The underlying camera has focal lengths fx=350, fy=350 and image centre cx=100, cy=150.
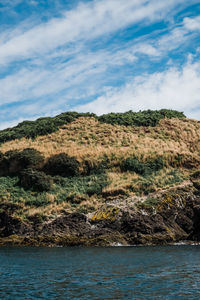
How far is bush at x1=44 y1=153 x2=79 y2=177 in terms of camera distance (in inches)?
1628

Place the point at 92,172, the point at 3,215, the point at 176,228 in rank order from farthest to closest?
the point at 92,172 → the point at 3,215 → the point at 176,228

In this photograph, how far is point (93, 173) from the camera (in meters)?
41.1

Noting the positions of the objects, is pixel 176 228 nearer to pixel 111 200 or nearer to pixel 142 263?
pixel 111 200

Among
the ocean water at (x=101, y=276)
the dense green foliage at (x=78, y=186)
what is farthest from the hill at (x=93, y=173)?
the ocean water at (x=101, y=276)

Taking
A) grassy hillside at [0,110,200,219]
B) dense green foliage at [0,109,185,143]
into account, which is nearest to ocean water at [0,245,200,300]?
grassy hillside at [0,110,200,219]

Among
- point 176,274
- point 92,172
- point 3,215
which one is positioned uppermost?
point 92,172

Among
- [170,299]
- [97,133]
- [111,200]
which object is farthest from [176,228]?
[97,133]

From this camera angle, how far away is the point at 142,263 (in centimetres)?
1647

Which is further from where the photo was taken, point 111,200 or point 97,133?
point 97,133

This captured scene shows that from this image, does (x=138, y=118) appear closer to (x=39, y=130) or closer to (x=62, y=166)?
(x=39, y=130)

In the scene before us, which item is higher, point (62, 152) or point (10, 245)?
point (62, 152)

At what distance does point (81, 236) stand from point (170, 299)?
17.5m

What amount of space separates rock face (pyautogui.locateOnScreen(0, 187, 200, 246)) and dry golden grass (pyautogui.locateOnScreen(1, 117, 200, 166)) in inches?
552

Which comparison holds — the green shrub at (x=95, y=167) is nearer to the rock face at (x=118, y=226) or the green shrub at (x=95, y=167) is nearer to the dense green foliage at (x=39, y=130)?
the rock face at (x=118, y=226)
